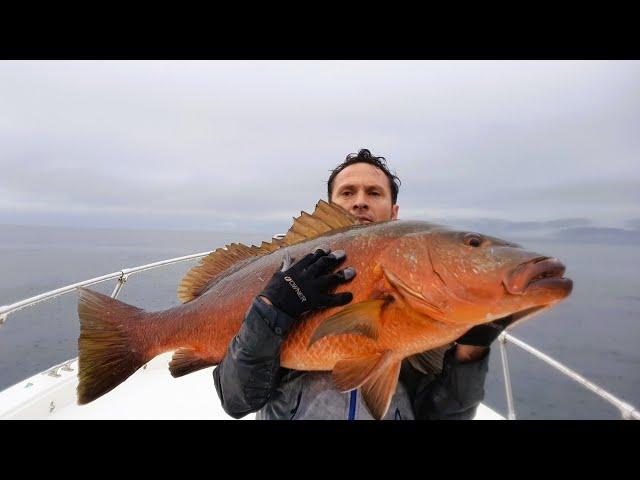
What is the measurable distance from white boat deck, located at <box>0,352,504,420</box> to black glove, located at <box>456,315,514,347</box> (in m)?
2.46

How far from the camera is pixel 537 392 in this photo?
14.9 meters

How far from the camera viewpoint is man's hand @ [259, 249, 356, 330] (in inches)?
64.6

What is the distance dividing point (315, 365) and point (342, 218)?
30.5 inches

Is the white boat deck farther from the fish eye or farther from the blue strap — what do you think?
the fish eye

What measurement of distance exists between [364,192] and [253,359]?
1506mm

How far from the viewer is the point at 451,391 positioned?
1854 mm

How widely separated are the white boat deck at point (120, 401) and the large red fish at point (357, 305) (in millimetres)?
1985

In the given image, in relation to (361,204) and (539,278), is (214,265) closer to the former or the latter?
(361,204)

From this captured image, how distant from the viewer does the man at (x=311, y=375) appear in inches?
65.1

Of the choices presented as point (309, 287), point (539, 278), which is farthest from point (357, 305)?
point (539, 278)

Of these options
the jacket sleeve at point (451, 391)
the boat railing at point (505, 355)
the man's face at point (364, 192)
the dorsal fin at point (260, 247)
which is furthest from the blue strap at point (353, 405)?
the boat railing at point (505, 355)

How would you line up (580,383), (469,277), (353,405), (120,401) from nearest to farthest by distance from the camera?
(469,277)
(353,405)
(580,383)
(120,401)

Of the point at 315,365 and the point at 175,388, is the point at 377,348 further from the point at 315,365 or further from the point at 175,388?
the point at 175,388

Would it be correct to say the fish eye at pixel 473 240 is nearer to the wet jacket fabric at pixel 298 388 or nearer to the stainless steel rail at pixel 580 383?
the wet jacket fabric at pixel 298 388
